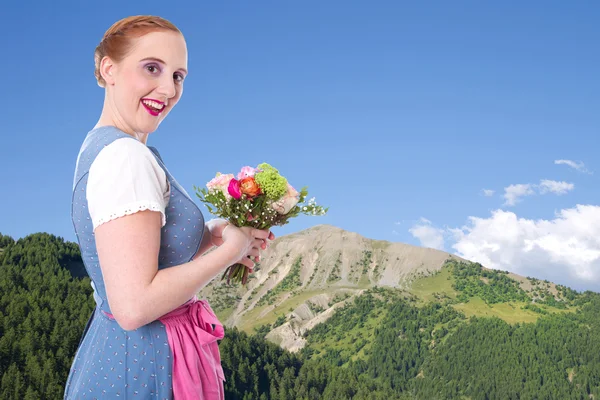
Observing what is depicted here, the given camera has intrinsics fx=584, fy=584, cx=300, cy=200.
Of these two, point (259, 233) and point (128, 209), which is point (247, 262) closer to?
point (259, 233)

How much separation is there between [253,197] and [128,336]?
120cm

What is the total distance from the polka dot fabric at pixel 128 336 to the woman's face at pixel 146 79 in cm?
21

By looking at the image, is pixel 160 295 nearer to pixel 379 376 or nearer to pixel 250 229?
pixel 250 229

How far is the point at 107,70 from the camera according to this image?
3.60m

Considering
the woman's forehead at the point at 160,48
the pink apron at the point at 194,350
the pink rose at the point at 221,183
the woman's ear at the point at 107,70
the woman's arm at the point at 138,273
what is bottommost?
the pink apron at the point at 194,350

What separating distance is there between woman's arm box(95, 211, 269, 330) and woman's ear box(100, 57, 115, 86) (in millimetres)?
1057

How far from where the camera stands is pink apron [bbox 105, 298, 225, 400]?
328cm

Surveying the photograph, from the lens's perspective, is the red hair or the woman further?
the red hair

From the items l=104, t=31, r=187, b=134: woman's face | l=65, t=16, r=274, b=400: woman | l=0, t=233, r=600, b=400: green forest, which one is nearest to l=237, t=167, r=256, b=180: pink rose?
l=65, t=16, r=274, b=400: woman

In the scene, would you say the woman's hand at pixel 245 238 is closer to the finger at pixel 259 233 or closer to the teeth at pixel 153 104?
the finger at pixel 259 233

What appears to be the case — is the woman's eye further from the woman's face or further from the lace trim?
the lace trim

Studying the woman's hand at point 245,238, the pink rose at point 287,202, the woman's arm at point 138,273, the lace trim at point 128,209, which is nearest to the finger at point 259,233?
the woman's hand at point 245,238

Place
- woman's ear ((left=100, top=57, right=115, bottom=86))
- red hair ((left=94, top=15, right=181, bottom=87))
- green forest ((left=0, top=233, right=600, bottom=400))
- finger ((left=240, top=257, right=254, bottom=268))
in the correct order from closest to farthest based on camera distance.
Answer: red hair ((left=94, top=15, right=181, bottom=87))
woman's ear ((left=100, top=57, right=115, bottom=86))
finger ((left=240, top=257, right=254, bottom=268))
green forest ((left=0, top=233, right=600, bottom=400))

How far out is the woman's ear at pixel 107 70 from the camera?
358 cm
